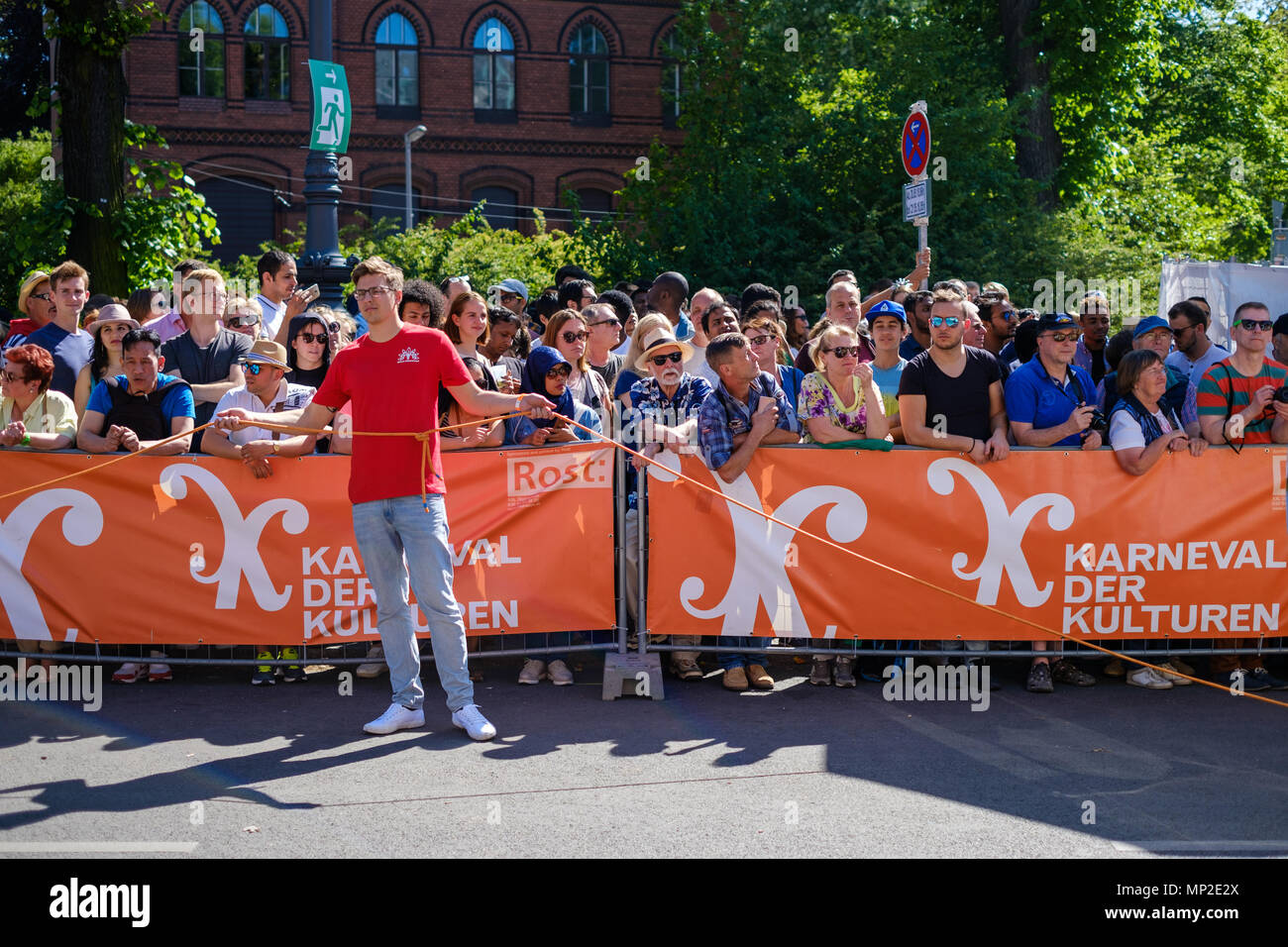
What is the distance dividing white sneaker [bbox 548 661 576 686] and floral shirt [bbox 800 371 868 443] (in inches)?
75.1

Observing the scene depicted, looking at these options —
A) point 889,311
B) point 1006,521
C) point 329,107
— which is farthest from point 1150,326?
point 329,107

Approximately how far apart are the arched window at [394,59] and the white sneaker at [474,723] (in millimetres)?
35222

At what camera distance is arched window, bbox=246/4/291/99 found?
3769cm

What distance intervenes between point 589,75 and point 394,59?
5.79 meters

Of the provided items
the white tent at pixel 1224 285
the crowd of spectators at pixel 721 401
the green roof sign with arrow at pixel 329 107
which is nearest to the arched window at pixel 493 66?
the white tent at pixel 1224 285

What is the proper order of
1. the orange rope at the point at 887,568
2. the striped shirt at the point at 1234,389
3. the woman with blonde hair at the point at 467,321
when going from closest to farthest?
the orange rope at the point at 887,568, the striped shirt at the point at 1234,389, the woman with blonde hair at the point at 467,321

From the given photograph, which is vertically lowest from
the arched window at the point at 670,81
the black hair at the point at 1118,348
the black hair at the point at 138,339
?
the black hair at the point at 1118,348

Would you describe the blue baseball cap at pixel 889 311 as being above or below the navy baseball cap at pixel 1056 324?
above

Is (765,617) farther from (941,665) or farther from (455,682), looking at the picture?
(455,682)

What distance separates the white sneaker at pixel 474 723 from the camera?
21.0 ft

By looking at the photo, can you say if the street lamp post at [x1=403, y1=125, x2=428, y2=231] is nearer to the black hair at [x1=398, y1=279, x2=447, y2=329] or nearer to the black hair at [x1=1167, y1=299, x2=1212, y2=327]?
the black hair at [x1=398, y1=279, x2=447, y2=329]

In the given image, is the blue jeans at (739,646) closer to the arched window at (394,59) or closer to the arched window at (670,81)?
the arched window at (670,81)

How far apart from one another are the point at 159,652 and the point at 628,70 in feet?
116

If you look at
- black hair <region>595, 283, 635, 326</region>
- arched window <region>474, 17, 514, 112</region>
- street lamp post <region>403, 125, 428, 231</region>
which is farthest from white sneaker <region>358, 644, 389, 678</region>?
arched window <region>474, 17, 514, 112</region>
